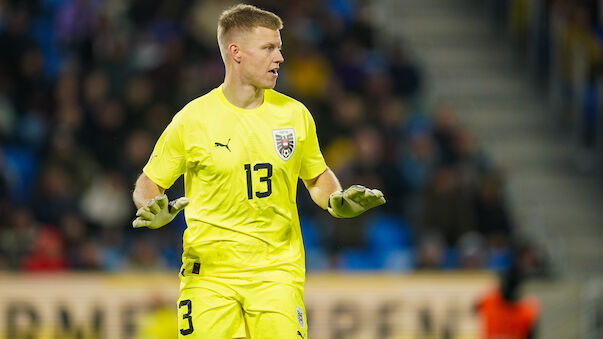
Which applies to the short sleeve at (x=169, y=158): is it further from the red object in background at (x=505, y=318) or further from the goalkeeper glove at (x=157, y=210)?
the red object in background at (x=505, y=318)

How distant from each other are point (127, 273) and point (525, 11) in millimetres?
7549

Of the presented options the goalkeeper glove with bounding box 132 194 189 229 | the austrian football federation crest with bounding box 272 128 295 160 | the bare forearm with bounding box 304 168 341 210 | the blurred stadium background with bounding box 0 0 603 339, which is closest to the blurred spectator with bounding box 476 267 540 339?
the blurred stadium background with bounding box 0 0 603 339

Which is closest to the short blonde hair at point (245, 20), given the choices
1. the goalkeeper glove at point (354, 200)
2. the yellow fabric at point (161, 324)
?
the goalkeeper glove at point (354, 200)

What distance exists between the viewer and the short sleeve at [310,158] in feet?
20.5

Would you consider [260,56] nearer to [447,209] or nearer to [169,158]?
[169,158]

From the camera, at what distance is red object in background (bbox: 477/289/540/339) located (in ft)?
38.4

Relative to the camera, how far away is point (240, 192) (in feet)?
19.7

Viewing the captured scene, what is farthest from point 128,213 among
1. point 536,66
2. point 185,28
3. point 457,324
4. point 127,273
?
point 536,66

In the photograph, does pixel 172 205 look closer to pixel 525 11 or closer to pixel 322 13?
pixel 322 13

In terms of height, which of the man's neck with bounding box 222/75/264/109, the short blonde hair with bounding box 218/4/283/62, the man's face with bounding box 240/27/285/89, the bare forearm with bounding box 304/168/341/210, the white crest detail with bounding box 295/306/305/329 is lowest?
the white crest detail with bounding box 295/306/305/329

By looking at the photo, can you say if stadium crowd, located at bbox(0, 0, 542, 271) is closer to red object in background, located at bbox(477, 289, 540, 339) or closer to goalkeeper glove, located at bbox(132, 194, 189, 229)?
red object in background, located at bbox(477, 289, 540, 339)

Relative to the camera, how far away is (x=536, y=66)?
1692 centimetres

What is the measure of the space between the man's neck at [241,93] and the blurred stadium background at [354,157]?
6692 millimetres

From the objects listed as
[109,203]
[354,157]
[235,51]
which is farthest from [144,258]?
[235,51]
